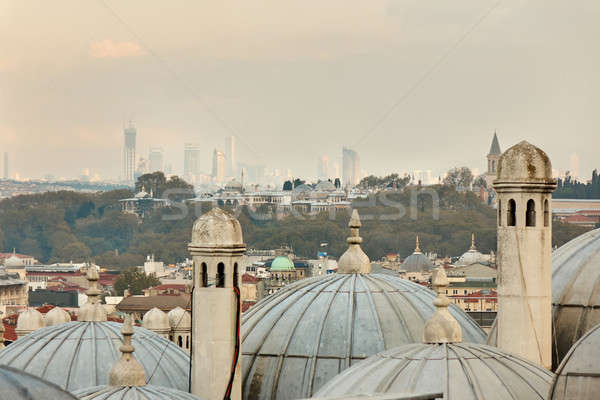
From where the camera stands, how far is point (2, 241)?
188750 millimetres

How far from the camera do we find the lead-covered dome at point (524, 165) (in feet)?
57.0

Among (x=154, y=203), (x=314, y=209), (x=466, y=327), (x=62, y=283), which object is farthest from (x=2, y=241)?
(x=466, y=327)

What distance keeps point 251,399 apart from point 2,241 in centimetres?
17309

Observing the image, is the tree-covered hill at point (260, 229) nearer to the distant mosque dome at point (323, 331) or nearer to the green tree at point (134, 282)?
the green tree at point (134, 282)

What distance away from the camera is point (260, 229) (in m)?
171

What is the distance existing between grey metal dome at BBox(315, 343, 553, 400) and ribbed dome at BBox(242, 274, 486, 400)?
3.91 m

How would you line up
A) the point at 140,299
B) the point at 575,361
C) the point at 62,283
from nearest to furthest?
1. the point at 575,361
2. the point at 140,299
3. the point at 62,283

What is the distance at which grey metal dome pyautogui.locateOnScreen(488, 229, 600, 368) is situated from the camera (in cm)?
1797

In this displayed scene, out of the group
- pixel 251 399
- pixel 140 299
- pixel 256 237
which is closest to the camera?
pixel 251 399

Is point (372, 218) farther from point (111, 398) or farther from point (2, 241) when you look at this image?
point (111, 398)

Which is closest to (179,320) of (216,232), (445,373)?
(216,232)

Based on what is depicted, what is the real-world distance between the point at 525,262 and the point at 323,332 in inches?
121

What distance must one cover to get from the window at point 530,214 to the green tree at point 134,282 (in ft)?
329

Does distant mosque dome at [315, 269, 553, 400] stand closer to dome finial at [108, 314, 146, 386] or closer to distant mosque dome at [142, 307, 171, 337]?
dome finial at [108, 314, 146, 386]
